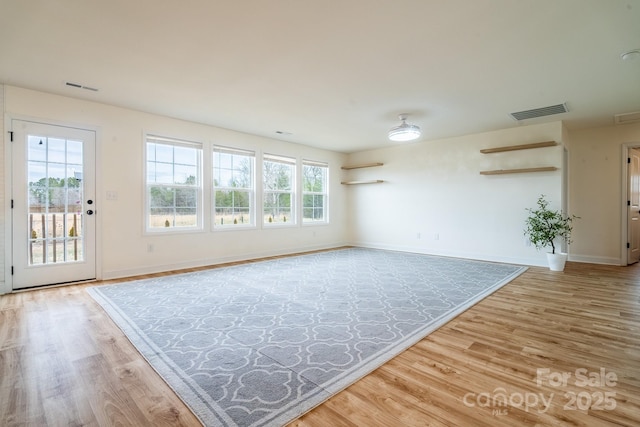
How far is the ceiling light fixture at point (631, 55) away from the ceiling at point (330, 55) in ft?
0.22

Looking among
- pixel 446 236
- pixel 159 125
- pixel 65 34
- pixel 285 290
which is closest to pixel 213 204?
pixel 159 125

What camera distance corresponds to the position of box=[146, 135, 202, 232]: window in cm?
471

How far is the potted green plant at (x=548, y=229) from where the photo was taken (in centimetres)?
474

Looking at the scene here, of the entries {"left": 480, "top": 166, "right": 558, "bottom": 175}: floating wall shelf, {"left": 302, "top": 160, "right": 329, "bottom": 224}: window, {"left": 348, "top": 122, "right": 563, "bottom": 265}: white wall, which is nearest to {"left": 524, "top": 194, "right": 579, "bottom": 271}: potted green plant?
{"left": 348, "top": 122, "right": 563, "bottom": 265}: white wall

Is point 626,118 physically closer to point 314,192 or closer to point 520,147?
point 520,147

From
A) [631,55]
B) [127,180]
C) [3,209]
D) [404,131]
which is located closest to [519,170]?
[404,131]

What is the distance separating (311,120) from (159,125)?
242cm

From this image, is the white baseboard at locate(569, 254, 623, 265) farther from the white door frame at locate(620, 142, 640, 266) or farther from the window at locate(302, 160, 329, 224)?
the window at locate(302, 160, 329, 224)

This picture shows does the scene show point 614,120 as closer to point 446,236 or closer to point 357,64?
point 446,236

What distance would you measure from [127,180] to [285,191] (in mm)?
3006

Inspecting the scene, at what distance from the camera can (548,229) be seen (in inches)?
190

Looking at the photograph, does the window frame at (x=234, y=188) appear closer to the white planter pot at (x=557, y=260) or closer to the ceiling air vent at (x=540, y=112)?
the ceiling air vent at (x=540, y=112)

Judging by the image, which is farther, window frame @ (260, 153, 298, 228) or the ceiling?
window frame @ (260, 153, 298, 228)

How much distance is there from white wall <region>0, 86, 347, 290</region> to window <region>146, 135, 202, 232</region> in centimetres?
15
